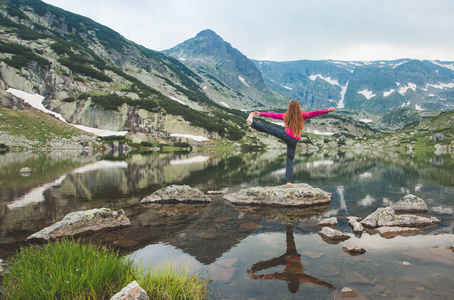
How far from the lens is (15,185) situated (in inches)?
941

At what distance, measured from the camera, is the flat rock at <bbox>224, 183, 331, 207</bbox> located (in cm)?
1679

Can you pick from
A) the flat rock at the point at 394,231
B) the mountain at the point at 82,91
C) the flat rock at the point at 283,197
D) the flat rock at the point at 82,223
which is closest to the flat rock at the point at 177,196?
the flat rock at the point at 283,197

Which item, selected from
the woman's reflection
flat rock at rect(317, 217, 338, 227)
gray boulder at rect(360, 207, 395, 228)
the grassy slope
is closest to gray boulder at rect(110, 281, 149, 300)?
the woman's reflection

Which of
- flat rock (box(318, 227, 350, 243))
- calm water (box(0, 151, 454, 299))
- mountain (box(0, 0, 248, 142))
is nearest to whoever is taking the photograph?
calm water (box(0, 151, 454, 299))

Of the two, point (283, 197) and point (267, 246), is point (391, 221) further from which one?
point (267, 246)

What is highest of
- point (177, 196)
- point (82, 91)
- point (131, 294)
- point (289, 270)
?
point (82, 91)

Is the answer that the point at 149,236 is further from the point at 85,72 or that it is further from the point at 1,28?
the point at 1,28

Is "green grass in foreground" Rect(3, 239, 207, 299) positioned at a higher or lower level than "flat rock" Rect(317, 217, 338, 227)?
higher

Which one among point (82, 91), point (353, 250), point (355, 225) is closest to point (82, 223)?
A: point (353, 250)

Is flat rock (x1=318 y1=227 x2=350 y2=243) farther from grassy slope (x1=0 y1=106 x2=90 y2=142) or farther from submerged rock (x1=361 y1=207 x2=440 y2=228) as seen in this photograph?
grassy slope (x1=0 y1=106 x2=90 y2=142)

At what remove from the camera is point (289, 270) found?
7.55 meters

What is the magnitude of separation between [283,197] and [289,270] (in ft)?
31.7

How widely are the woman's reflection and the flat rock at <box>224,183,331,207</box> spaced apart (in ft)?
25.1

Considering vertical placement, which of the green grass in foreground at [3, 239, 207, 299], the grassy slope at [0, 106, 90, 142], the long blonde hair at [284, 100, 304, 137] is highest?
the long blonde hair at [284, 100, 304, 137]
